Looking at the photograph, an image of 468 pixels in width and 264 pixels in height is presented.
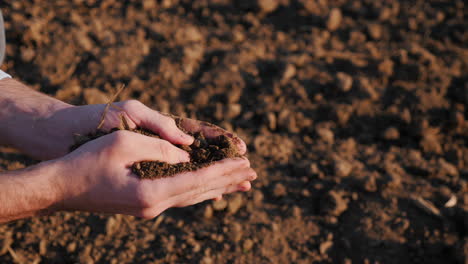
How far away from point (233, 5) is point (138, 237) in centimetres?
254

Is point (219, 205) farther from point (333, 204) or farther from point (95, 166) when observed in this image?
point (95, 166)

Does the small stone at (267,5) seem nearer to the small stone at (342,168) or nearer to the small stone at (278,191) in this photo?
the small stone at (342,168)

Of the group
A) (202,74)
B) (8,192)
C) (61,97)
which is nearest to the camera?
(8,192)

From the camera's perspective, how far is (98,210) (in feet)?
5.33

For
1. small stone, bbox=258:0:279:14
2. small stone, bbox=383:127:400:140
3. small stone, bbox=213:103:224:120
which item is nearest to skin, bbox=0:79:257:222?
small stone, bbox=213:103:224:120

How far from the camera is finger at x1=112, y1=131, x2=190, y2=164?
1547mm

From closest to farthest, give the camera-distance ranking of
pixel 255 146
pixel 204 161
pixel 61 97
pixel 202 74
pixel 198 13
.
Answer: pixel 204 161 < pixel 255 146 < pixel 61 97 < pixel 202 74 < pixel 198 13

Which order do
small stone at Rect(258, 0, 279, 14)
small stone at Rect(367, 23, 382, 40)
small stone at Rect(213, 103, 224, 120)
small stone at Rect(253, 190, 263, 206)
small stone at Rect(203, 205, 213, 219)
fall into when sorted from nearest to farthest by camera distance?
small stone at Rect(203, 205, 213, 219) → small stone at Rect(253, 190, 263, 206) → small stone at Rect(213, 103, 224, 120) → small stone at Rect(367, 23, 382, 40) → small stone at Rect(258, 0, 279, 14)

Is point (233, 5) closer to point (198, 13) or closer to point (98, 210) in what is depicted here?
point (198, 13)

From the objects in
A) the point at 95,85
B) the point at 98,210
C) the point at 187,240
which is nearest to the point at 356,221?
the point at 187,240

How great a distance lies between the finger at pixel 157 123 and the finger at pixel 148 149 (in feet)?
0.24

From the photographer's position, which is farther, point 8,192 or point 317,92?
point 317,92

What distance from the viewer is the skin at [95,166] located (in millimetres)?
1485

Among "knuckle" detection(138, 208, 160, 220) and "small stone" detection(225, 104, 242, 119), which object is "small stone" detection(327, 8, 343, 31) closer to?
"small stone" detection(225, 104, 242, 119)
